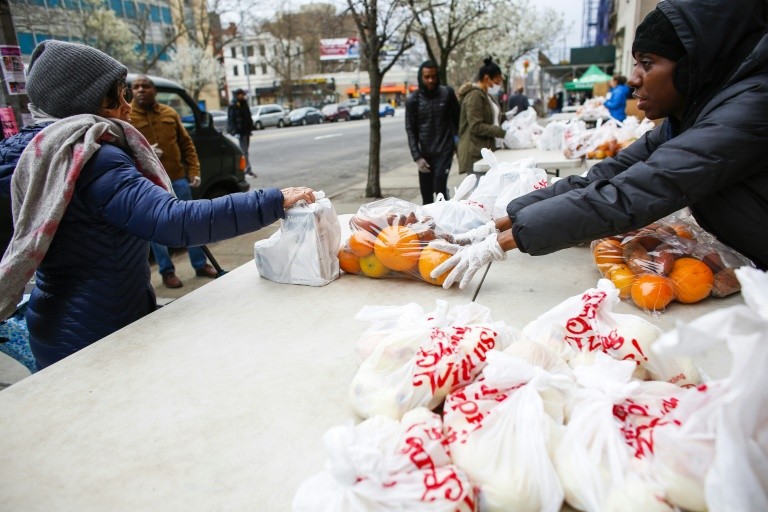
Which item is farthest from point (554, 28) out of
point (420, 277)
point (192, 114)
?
point (420, 277)

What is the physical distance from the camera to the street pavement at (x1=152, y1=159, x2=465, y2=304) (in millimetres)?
5340

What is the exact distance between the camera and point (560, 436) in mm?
1044

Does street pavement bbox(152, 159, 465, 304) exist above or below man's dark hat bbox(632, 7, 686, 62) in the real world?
below

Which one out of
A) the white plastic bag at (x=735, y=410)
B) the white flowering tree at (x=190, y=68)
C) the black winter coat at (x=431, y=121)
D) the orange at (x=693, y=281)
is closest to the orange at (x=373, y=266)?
the orange at (x=693, y=281)

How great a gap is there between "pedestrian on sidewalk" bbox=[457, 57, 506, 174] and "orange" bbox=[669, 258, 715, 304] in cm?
437

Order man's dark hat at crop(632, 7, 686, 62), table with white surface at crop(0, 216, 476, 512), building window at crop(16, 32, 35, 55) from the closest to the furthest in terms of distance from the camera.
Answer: table with white surface at crop(0, 216, 476, 512) → man's dark hat at crop(632, 7, 686, 62) → building window at crop(16, 32, 35, 55)

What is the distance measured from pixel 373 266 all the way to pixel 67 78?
139cm

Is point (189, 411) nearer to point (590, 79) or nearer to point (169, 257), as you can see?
point (169, 257)

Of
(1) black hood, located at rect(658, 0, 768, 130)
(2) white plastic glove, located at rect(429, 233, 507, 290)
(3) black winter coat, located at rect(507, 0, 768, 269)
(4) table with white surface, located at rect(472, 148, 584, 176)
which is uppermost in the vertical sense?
(1) black hood, located at rect(658, 0, 768, 130)

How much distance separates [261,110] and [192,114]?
2986 centimetres

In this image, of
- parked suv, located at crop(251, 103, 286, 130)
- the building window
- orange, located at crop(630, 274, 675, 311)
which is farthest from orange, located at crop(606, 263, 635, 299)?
parked suv, located at crop(251, 103, 286, 130)

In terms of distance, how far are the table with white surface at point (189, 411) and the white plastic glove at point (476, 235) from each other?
284 millimetres

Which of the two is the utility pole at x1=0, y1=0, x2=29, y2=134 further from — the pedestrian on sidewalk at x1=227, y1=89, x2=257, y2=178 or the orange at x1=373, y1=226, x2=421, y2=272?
the pedestrian on sidewalk at x1=227, y1=89, x2=257, y2=178

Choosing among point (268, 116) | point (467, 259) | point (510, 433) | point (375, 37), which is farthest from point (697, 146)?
point (268, 116)
